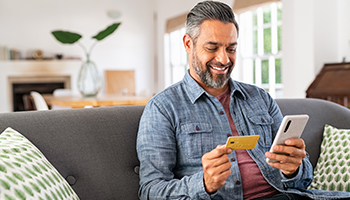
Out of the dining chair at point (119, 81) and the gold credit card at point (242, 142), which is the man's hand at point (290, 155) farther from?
the dining chair at point (119, 81)

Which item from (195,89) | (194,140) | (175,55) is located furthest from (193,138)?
(175,55)

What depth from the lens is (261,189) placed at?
1.48m

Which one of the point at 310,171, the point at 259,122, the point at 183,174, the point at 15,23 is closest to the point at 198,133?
the point at 183,174

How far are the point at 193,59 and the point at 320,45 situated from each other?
10.7 feet

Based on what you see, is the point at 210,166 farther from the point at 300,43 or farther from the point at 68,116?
the point at 300,43

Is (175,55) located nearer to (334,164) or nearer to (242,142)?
(334,164)

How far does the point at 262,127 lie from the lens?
160 centimetres

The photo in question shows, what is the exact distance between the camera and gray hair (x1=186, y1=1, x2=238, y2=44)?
1578 mm

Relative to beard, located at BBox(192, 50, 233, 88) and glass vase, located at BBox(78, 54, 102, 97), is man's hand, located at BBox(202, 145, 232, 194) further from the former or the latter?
glass vase, located at BBox(78, 54, 102, 97)

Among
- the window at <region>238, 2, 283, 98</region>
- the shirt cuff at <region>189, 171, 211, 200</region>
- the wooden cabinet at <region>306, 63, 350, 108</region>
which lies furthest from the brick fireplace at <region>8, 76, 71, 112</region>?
the shirt cuff at <region>189, 171, 211, 200</region>

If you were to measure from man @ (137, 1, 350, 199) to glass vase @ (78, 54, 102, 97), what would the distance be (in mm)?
2393

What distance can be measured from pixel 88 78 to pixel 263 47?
2784 millimetres

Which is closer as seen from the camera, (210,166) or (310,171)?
(210,166)

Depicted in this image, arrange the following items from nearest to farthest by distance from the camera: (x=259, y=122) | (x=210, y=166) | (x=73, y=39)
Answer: (x=210, y=166), (x=259, y=122), (x=73, y=39)
